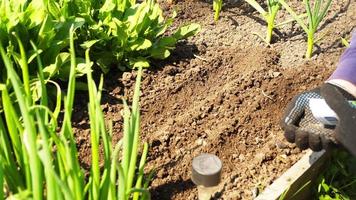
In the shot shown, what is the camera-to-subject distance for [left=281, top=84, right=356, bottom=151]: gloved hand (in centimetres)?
176

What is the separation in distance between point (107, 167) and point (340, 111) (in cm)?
84

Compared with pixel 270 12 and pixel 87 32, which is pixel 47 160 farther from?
pixel 270 12

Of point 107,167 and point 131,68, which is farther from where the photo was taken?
point 131,68

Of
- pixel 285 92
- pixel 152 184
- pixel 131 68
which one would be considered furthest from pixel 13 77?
pixel 285 92

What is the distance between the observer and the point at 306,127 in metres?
1.84

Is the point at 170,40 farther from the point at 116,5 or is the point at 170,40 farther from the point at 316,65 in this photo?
the point at 316,65

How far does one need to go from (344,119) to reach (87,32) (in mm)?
1144

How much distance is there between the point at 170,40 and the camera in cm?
234

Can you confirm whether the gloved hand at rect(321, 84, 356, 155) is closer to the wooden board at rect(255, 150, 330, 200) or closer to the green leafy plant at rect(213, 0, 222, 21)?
the wooden board at rect(255, 150, 330, 200)

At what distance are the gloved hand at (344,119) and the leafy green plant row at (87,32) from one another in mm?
840

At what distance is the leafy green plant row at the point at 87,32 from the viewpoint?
1943 millimetres

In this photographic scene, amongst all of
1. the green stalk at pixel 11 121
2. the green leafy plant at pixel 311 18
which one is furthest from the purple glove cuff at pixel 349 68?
the green stalk at pixel 11 121

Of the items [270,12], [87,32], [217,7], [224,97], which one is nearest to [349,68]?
[224,97]

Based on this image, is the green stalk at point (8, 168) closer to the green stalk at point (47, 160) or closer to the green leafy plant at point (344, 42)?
the green stalk at point (47, 160)
